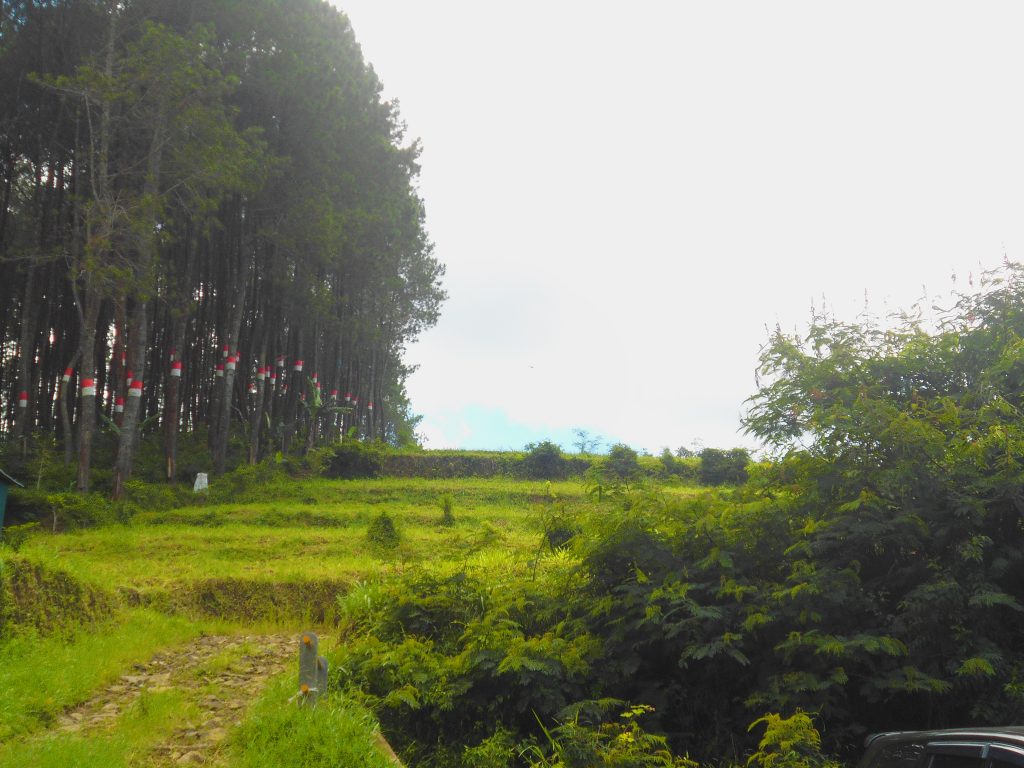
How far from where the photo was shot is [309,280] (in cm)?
2419

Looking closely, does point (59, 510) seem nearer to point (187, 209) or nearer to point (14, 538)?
point (14, 538)

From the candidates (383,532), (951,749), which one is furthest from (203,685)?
(383,532)

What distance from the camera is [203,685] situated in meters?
7.57

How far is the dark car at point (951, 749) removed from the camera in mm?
2676

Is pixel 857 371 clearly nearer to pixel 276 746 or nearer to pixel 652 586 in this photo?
pixel 652 586

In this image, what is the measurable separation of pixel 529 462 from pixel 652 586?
18401mm

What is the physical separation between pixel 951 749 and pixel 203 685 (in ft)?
21.8

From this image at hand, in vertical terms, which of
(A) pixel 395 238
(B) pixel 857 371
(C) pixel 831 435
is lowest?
(C) pixel 831 435

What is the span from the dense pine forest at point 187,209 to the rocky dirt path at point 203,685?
428 inches

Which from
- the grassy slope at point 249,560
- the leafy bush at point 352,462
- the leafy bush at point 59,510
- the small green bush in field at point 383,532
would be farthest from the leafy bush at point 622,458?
the leafy bush at point 59,510

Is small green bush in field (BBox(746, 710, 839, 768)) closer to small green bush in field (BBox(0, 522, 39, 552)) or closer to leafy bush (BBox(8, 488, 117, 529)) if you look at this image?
small green bush in field (BBox(0, 522, 39, 552))

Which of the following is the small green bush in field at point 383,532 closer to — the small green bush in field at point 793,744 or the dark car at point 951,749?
the small green bush in field at point 793,744

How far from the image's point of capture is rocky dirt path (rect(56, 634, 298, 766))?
19.7ft

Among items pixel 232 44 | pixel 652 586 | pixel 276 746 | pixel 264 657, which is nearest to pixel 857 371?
pixel 652 586
